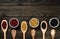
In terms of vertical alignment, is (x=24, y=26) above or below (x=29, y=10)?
below

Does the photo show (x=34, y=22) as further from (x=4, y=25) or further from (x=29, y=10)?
(x=4, y=25)

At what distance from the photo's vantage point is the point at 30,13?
1.46 meters

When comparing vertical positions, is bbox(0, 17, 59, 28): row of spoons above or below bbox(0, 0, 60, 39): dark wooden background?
below

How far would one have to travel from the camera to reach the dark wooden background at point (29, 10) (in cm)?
145

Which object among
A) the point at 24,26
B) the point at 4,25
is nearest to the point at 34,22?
the point at 24,26

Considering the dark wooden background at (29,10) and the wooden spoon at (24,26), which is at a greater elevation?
the dark wooden background at (29,10)

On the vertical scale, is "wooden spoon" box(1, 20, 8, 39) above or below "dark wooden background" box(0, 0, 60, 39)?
below

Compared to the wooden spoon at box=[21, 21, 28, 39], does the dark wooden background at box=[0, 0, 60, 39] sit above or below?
above

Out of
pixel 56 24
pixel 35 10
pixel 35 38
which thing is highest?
pixel 35 10

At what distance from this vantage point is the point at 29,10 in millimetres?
1457

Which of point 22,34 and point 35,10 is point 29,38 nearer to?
point 22,34

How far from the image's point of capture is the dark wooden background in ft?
4.76

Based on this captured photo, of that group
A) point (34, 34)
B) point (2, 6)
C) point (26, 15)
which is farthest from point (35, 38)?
point (2, 6)

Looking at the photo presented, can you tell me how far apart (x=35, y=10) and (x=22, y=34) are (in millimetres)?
197
